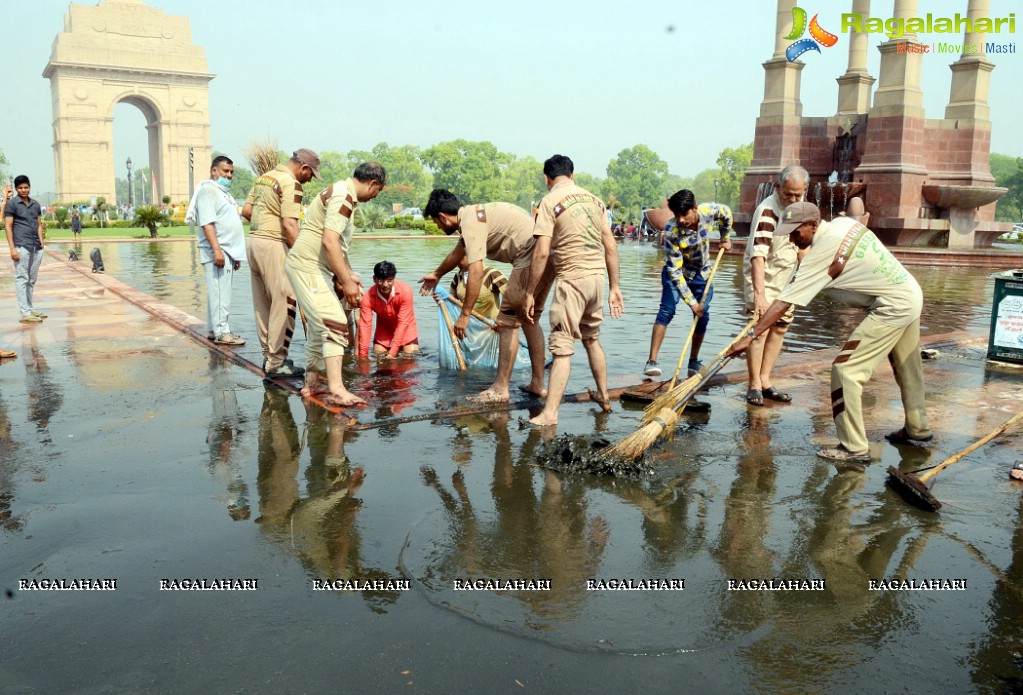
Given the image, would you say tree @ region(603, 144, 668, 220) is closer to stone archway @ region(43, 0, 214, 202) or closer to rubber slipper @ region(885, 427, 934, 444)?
stone archway @ region(43, 0, 214, 202)

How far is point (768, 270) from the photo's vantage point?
6410mm

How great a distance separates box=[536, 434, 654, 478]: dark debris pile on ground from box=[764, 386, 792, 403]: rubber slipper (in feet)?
6.41

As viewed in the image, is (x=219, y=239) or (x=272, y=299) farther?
(x=219, y=239)

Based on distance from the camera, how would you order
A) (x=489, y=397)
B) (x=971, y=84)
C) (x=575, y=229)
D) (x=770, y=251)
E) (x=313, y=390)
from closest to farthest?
(x=575, y=229), (x=489, y=397), (x=313, y=390), (x=770, y=251), (x=971, y=84)

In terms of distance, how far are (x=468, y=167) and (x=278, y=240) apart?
9919cm

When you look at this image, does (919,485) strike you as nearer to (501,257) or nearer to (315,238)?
(501,257)

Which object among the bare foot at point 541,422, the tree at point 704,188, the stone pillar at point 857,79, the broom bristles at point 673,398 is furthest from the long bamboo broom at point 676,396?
the tree at point 704,188

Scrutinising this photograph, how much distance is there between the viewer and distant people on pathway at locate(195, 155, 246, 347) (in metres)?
7.92

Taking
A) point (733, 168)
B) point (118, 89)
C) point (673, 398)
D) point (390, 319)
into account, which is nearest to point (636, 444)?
point (673, 398)

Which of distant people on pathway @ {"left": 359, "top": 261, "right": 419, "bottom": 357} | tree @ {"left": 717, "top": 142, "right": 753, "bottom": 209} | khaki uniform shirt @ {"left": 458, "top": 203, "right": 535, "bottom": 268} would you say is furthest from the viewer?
tree @ {"left": 717, "top": 142, "right": 753, "bottom": 209}

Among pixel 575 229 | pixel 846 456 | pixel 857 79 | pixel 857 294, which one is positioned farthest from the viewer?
pixel 857 79

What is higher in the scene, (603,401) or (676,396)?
(676,396)

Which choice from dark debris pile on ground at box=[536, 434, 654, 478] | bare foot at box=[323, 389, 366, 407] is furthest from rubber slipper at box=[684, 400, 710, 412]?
bare foot at box=[323, 389, 366, 407]

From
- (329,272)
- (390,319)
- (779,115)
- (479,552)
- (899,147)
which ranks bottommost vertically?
(479,552)
